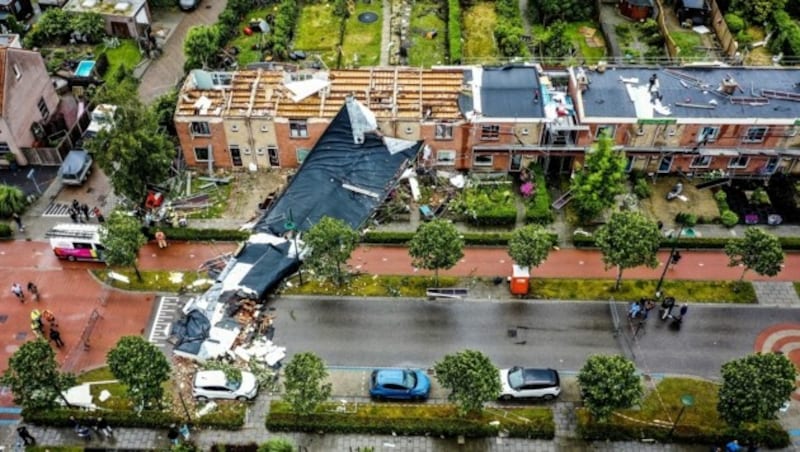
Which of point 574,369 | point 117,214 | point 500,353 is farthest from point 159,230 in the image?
point 574,369

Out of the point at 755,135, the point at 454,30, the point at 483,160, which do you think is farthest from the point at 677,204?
the point at 454,30

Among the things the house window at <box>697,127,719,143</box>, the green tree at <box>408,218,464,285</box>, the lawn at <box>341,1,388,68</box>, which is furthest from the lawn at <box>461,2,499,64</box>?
the green tree at <box>408,218,464,285</box>

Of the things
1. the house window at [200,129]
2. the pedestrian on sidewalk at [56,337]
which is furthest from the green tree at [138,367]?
the house window at [200,129]

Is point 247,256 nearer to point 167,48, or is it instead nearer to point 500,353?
point 500,353

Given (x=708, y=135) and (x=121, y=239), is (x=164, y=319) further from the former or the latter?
(x=708, y=135)

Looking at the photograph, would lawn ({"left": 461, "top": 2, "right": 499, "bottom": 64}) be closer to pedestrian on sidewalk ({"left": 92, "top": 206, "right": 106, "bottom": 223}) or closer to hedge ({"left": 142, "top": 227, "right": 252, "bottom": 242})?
hedge ({"left": 142, "top": 227, "right": 252, "bottom": 242})

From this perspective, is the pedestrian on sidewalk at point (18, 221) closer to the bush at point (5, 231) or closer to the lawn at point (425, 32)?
the bush at point (5, 231)
